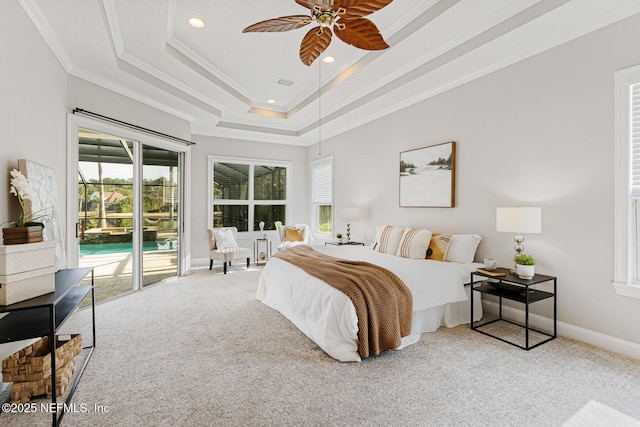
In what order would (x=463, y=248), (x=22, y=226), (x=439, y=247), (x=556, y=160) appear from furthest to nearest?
(x=439, y=247), (x=463, y=248), (x=556, y=160), (x=22, y=226)

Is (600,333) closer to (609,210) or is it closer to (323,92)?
(609,210)

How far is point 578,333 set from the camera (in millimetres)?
2844

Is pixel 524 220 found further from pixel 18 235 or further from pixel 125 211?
pixel 125 211

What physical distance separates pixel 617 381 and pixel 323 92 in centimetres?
455

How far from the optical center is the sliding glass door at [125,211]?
3922 millimetres

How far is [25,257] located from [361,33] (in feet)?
8.67

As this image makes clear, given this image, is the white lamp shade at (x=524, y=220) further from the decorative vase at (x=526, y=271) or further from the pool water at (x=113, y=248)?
the pool water at (x=113, y=248)

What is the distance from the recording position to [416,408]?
75.8 inches

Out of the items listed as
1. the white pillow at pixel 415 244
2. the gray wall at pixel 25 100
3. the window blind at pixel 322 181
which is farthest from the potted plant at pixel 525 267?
the gray wall at pixel 25 100

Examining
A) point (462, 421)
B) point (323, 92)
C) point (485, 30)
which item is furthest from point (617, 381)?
point (323, 92)

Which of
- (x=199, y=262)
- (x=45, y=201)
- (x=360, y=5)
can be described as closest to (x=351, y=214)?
(x=199, y=262)

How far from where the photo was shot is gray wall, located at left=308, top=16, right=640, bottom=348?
2.64 metres

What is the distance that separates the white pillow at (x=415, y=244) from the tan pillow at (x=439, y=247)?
60 mm

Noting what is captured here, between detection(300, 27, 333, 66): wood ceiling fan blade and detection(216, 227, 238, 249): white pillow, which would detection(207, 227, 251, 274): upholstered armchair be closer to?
detection(216, 227, 238, 249): white pillow
